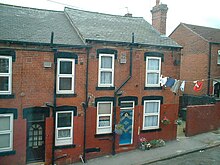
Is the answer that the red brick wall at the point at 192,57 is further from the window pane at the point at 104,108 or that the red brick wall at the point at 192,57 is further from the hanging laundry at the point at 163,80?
the window pane at the point at 104,108

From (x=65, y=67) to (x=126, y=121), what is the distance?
4905 mm

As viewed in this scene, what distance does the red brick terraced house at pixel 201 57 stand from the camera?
23.8 meters

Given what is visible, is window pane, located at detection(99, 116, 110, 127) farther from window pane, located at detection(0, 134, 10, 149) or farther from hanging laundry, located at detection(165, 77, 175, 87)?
window pane, located at detection(0, 134, 10, 149)

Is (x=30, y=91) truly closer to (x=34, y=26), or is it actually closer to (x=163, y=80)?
(x=34, y=26)

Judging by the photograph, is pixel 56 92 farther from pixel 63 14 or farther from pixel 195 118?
pixel 195 118

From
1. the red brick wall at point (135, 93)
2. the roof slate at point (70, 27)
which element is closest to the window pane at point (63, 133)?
the red brick wall at point (135, 93)

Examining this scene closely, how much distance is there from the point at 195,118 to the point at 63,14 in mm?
11620

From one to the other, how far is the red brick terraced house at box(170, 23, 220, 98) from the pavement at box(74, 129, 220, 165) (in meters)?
8.14

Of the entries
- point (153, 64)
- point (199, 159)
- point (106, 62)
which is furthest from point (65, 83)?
point (199, 159)

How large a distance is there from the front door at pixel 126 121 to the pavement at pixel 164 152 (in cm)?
74

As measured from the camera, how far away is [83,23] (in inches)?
597

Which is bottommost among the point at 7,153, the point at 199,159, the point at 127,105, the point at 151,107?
the point at 199,159

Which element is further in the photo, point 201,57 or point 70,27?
point 201,57

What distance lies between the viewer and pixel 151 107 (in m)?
15.4
